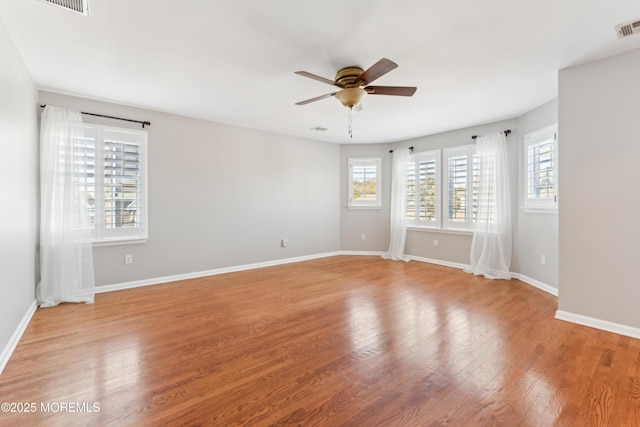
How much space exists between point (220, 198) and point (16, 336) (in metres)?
2.98

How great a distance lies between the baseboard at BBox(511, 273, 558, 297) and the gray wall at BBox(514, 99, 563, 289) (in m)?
0.04

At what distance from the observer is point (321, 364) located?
216cm

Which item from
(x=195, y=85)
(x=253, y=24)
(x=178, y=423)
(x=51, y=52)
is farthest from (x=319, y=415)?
(x=51, y=52)

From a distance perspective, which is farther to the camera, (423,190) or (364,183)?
(364,183)

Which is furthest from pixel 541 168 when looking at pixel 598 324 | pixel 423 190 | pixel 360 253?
pixel 360 253

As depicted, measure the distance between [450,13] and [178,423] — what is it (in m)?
3.17

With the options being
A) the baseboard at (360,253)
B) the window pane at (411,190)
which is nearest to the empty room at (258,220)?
the window pane at (411,190)

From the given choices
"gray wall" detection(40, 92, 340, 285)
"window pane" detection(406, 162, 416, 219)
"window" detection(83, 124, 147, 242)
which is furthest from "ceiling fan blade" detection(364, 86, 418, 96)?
"window pane" detection(406, 162, 416, 219)

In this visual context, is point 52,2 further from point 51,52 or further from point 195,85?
point 195,85

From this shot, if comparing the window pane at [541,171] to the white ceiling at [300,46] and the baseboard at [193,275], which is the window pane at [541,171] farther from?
the baseboard at [193,275]

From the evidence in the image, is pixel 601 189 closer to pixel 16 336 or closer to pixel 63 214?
pixel 16 336

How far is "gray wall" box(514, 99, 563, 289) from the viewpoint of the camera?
3869mm

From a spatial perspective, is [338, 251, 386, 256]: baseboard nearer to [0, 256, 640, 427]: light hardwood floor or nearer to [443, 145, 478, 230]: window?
[443, 145, 478, 230]: window

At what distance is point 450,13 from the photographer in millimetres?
2088
